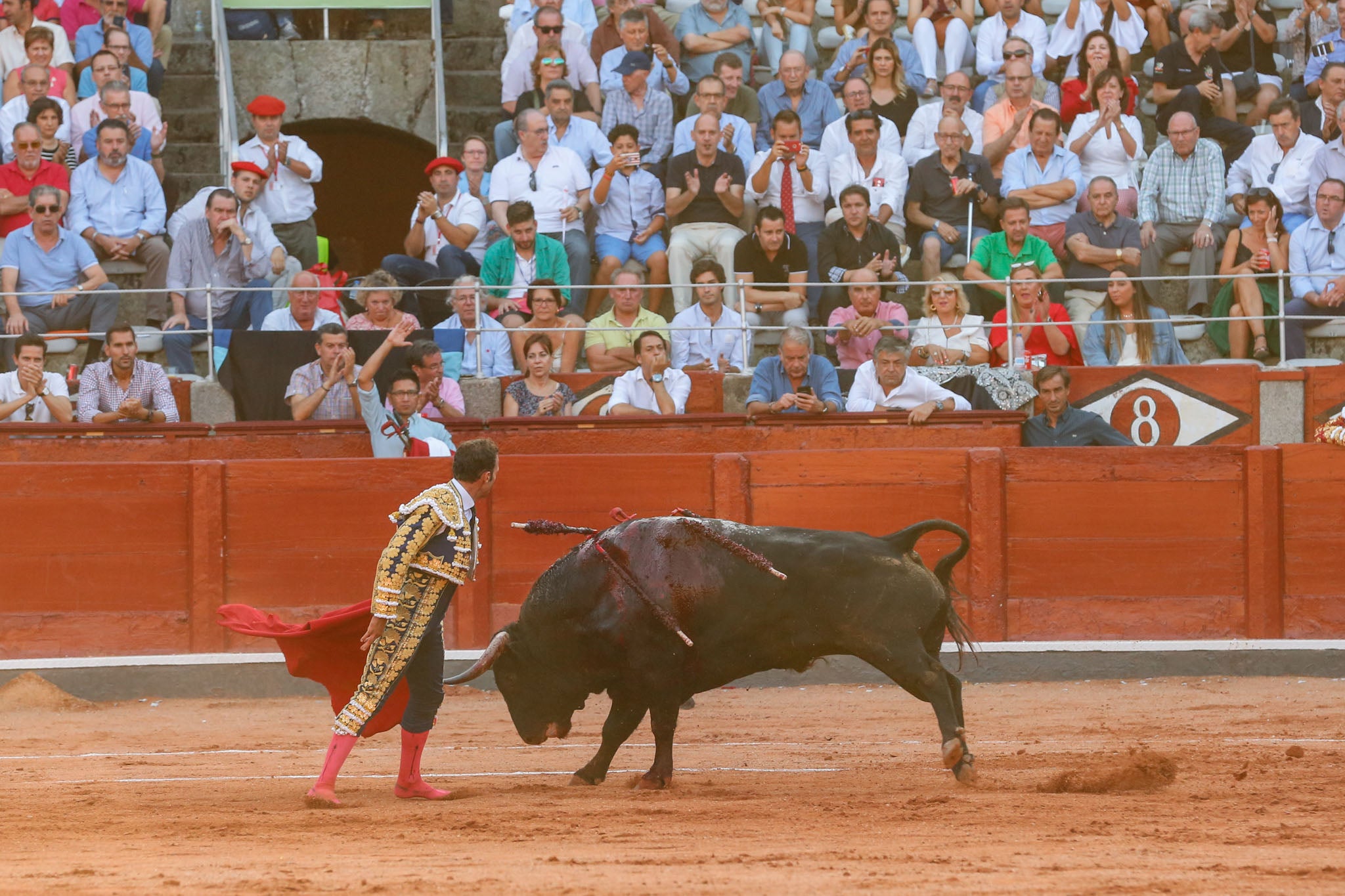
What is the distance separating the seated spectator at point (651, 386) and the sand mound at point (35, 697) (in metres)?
3.32

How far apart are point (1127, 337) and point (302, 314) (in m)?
4.88

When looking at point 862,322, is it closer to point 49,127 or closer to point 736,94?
point 736,94

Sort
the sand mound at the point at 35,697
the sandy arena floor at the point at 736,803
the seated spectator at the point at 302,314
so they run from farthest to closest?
1. the seated spectator at the point at 302,314
2. the sand mound at the point at 35,697
3. the sandy arena floor at the point at 736,803

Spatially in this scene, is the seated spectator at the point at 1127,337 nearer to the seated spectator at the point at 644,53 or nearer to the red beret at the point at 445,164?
the seated spectator at the point at 644,53

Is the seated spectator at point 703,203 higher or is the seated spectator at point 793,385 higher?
the seated spectator at point 703,203

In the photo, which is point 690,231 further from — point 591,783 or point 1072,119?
point 591,783

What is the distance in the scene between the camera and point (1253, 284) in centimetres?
1073

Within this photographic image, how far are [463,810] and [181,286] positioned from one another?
5851 millimetres

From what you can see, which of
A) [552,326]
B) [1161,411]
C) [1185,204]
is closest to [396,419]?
[552,326]

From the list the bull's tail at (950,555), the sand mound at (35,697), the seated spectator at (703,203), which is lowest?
the sand mound at (35,697)

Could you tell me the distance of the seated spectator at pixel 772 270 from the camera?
34.9 ft

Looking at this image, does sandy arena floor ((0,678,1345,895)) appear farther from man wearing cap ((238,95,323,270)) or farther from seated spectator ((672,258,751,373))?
man wearing cap ((238,95,323,270))

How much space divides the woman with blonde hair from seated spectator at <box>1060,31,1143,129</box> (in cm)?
108

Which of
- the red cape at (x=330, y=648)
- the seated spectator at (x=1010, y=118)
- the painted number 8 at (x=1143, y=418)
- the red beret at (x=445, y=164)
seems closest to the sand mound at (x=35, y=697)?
the red cape at (x=330, y=648)
